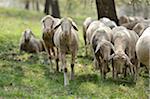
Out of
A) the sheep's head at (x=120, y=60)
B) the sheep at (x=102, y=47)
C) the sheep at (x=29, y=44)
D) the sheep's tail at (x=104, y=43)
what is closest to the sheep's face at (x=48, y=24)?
the sheep at (x=102, y=47)

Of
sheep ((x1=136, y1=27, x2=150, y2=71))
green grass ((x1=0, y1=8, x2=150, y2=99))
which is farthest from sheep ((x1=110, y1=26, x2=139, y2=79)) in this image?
sheep ((x1=136, y1=27, x2=150, y2=71))

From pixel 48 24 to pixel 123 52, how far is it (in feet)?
9.28

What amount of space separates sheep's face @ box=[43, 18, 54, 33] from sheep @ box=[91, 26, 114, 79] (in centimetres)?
146

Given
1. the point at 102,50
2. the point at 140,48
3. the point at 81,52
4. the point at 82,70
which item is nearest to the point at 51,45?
the point at 82,70

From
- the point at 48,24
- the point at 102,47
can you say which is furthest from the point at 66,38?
the point at 48,24

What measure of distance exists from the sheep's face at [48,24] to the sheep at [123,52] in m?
2.02

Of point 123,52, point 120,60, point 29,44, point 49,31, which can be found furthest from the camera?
point 29,44

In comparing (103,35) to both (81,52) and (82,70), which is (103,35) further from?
(81,52)

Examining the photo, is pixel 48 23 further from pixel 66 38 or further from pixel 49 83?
pixel 49 83

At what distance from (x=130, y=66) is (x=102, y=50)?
3.20 feet

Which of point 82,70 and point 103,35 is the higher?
point 103,35

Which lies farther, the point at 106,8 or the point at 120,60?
the point at 106,8

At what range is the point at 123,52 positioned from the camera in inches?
506

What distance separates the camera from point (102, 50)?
13242 millimetres
